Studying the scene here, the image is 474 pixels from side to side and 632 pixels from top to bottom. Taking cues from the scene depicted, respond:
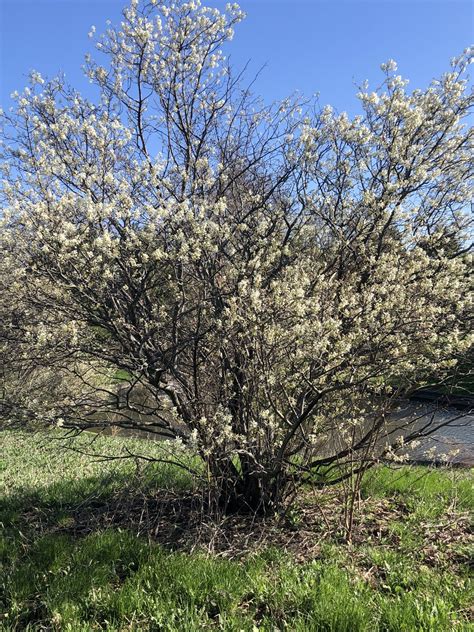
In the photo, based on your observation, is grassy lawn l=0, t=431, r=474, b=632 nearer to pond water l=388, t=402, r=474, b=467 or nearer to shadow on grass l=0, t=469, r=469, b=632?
shadow on grass l=0, t=469, r=469, b=632

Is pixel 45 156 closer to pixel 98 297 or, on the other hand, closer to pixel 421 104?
pixel 98 297

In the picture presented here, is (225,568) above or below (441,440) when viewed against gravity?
below

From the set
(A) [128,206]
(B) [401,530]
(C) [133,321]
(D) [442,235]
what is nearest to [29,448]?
(C) [133,321]

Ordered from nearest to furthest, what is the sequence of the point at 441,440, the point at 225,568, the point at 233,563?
1. the point at 225,568
2. the point at 233,563
3. the point at 441,440

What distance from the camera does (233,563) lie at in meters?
3.24

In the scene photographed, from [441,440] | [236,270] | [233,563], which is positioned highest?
[236,270]

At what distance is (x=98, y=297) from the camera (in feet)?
12.9

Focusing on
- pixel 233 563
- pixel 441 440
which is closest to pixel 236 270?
pixel 233 563

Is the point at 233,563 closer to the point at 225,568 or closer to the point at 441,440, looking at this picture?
the point at 225,568

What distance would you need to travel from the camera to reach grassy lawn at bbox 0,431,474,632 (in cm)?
260

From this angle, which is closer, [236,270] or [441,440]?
[236,270]

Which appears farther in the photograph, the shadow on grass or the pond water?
the pond water

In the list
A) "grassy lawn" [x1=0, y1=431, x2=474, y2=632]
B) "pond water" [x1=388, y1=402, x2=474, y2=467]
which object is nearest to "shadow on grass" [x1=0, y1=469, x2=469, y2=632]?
"grassy lawn" [x1=0, y1=431, x2=474, y2=632]

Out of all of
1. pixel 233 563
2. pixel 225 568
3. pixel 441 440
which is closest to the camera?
pixel 225 568
